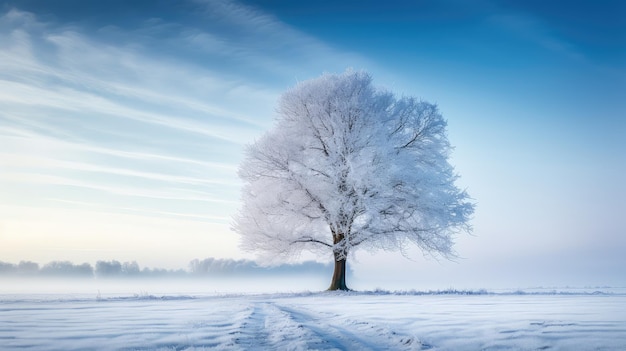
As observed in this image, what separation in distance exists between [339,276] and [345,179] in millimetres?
4659

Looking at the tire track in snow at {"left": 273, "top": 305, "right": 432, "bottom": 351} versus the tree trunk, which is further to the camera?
the tree trunk

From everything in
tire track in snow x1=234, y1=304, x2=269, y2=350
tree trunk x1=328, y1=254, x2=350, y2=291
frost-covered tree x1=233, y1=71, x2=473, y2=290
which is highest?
frost-covered tree x1=233, y1=71, x2=473, y2=290

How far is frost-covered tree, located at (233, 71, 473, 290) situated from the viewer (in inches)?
797

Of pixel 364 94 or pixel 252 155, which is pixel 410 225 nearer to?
pixel 364 94

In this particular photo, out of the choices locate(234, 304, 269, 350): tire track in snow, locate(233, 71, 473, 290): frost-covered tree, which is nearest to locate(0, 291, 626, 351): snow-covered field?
locate(234, 304, 269, 350): tire track in snow

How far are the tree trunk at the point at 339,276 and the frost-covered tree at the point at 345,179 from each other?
0.16 feet

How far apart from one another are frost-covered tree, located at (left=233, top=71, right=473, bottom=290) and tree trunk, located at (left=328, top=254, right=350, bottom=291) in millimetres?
47

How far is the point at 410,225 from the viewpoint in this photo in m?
21.0

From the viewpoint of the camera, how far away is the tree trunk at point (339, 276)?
69.5ft

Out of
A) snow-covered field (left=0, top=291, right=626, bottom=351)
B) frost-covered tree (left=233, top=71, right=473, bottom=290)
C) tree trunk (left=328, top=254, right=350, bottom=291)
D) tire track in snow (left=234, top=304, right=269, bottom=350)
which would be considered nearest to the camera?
snow-covered field (left=0, top=291, right=626, bottom=351)

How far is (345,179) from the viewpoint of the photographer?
2028cm

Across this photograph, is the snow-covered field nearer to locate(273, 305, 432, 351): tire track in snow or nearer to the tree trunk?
locate(273, 305, 432, 351): tire track in snow

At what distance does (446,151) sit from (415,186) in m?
3.33

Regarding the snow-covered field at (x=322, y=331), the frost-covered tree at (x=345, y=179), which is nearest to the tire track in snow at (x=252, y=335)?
the snow-covered field at (x=322, y=331)
